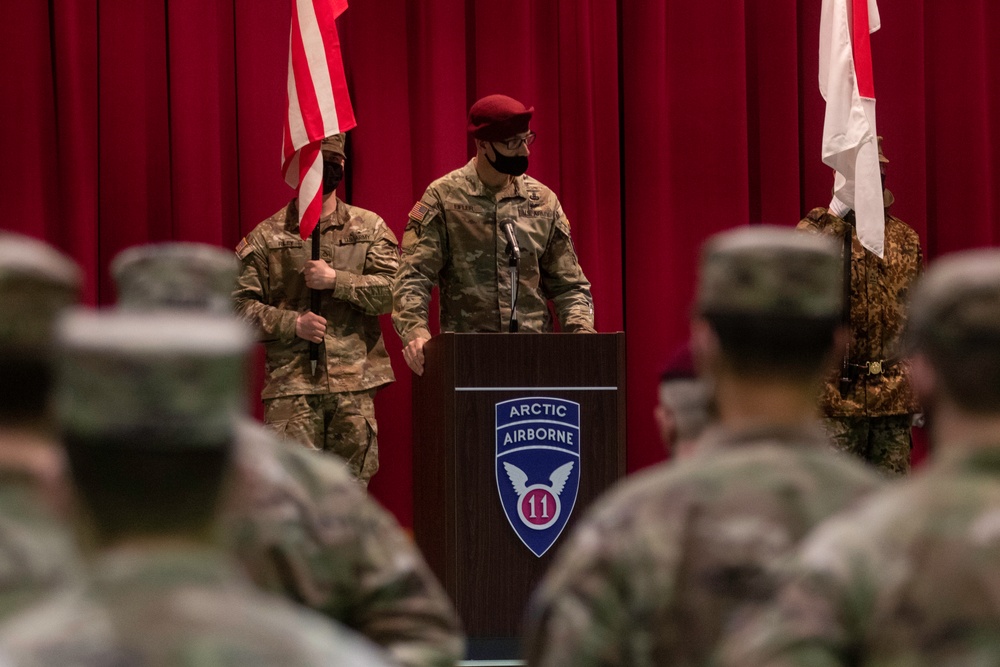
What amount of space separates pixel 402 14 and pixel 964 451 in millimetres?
5432

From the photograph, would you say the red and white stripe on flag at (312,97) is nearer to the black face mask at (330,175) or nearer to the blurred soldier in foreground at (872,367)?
the black face mask at (330,175)

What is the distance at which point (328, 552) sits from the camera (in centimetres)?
161

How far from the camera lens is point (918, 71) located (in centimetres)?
696

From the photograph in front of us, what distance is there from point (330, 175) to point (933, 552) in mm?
4512

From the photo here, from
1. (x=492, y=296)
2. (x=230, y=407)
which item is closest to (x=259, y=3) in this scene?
(x=492, y=296)

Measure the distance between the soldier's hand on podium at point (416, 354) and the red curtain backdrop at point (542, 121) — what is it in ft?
4.93

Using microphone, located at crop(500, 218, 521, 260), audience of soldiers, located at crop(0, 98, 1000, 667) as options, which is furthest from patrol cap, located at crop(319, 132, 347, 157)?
audience of soldiers, located at crop(0, 98, 1000, 667)

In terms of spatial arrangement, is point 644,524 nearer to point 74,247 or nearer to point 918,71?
point 74,247

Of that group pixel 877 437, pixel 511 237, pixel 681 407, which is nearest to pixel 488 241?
pixel 511 237

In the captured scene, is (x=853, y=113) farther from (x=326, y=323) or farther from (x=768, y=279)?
(x=768, y=279)

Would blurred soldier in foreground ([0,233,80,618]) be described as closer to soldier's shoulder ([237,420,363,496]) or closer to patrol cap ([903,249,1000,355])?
soldier's shoulder ([237,420,363,496])

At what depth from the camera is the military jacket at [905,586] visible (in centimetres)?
117

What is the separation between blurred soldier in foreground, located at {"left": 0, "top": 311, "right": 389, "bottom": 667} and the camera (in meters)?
0.81

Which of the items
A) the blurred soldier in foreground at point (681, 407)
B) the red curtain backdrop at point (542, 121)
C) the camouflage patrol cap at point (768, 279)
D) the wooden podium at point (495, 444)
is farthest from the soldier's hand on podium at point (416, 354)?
the camouflage patrol cap at point (768, 279)
